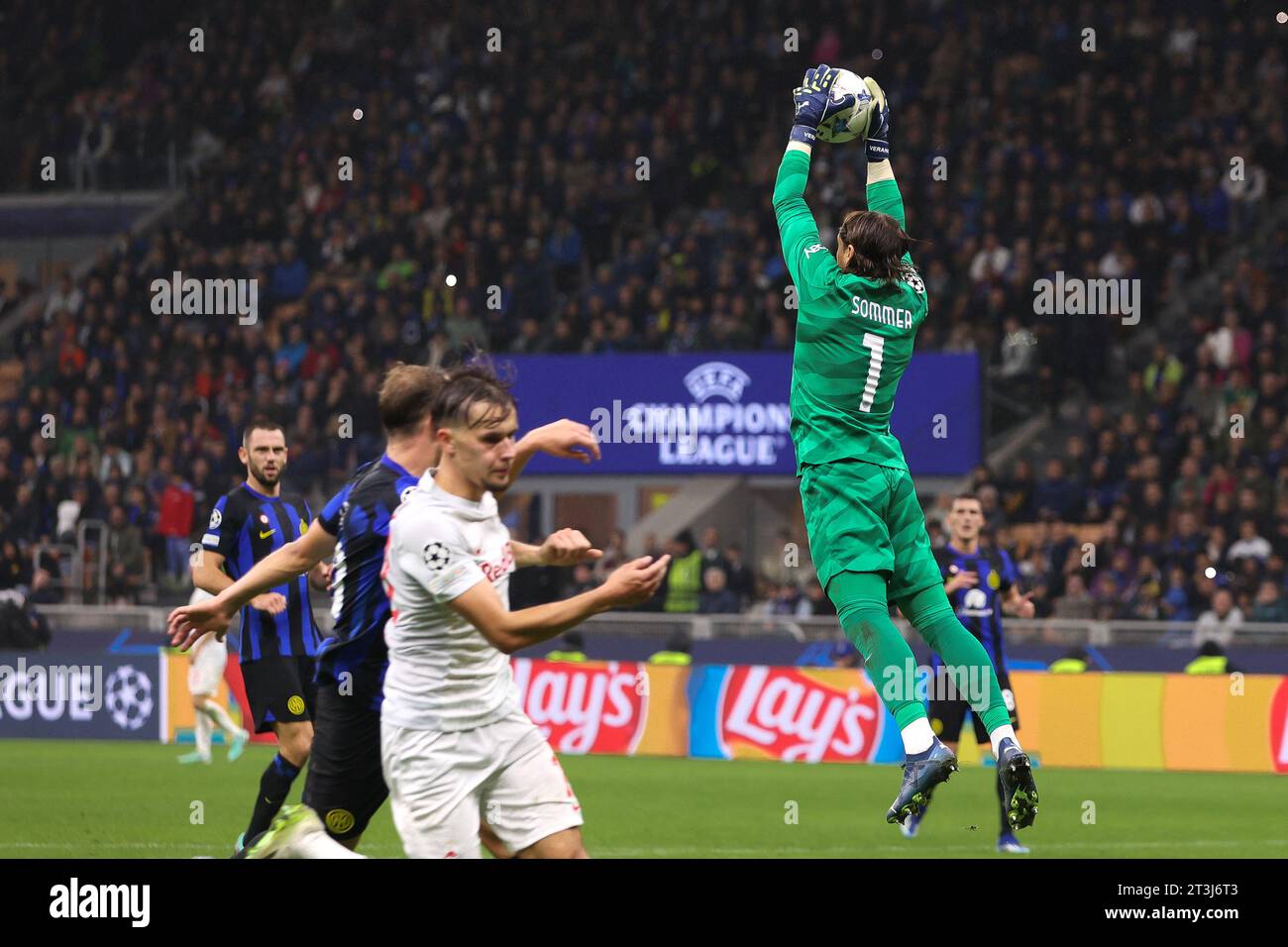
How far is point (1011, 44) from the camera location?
24.5 metres

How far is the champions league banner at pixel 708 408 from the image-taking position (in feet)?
68.4

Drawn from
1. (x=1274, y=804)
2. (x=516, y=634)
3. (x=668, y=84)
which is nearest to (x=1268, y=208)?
(x=668, y=84)

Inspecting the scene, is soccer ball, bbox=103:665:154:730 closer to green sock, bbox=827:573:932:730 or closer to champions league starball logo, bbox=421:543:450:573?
green sock, bbox=827:573:932:730

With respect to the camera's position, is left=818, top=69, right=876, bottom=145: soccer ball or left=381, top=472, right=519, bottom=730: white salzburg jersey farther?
left=818, top=69, right=876, bottom=145: soccer ball

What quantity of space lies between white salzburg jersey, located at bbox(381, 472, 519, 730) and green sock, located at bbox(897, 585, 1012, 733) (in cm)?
215

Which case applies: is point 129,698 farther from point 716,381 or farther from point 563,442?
point 563,442

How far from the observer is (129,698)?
64.9 feet

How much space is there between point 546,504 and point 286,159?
24.5ft

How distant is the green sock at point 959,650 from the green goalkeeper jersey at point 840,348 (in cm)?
53

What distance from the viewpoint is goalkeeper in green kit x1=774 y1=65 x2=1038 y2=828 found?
7.46m

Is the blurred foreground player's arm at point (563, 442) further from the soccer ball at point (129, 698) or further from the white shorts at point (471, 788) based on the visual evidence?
the soccer ball at point (129, 698)

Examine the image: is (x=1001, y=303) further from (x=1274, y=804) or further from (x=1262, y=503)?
(x=1274, y=804)

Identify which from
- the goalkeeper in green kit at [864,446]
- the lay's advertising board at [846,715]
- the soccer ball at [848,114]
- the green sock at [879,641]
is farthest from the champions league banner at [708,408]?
the green sock at [879,641]

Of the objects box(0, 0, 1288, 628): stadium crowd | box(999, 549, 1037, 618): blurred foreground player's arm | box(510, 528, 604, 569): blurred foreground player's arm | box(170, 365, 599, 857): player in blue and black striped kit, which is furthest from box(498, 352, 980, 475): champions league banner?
box(510, 528, 604, 569): blurred foreground player's arm
